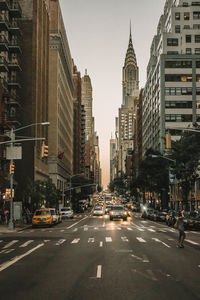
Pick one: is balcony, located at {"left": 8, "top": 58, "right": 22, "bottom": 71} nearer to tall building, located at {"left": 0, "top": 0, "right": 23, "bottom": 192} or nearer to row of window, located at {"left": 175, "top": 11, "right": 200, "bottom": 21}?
tall building, located at {"left": 0, "top": 0, "right": 23, "bottom": 192}

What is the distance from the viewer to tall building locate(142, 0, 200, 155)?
10412cm

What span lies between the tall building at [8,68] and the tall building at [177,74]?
147 ft

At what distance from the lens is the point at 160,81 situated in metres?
106

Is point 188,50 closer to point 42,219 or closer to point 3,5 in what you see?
point 3,5

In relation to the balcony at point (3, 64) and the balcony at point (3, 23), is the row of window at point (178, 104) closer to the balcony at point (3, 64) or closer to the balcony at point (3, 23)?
the balcony at point (3, 64)

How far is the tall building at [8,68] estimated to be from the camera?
54750 mm

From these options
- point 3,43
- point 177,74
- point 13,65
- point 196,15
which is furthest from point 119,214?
point 196,15

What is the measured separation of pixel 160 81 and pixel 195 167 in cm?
5244

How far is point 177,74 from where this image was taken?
10638cm

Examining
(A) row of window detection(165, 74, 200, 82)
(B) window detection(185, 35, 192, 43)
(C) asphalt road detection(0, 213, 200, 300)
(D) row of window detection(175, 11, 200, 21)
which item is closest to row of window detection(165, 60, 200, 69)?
(A) row of window detection(165, 74, 200, 82)

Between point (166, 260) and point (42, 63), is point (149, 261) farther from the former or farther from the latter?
point (42, 63)

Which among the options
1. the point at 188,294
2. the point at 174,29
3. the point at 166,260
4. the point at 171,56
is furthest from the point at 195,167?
the point at 174,29

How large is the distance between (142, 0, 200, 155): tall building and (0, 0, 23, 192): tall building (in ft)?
147

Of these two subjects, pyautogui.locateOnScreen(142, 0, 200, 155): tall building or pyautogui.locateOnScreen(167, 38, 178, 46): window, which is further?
pyautogui.locateOnScreen(167, 38, 178, 46): window
